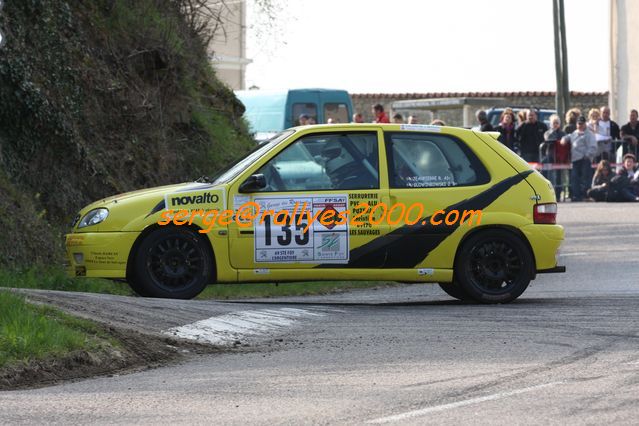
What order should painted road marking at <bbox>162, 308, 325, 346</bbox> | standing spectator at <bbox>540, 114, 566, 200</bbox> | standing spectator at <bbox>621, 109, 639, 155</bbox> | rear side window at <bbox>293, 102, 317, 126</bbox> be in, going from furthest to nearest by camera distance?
1. rear side window at <bbox>293, 102, 317, 126</bbox>
2. standing spectator at <bbox>540, 114, 566, 200</bbox>
3. standing spectator at <bbox>621, 109, 639, 155</bbox>
4. painted road marking at <bbox>162, 308, 325, 346</bbox>

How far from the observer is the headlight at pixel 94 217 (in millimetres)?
13273

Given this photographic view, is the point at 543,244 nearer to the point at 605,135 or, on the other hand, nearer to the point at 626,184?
the point at 626,184

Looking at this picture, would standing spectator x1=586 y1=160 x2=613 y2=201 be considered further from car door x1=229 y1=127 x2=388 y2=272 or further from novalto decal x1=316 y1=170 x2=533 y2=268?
car door x1=229 y1=127 x2=388 y2=272

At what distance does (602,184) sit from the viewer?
1216 inches

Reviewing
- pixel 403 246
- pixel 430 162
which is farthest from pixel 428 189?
pixel 403 246

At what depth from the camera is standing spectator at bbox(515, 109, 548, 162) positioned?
3147 cm

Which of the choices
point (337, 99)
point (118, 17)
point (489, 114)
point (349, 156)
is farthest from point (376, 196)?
point (489, 114)

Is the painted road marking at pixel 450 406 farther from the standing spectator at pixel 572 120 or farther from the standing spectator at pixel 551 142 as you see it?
the standing spectator at pixel 572 120

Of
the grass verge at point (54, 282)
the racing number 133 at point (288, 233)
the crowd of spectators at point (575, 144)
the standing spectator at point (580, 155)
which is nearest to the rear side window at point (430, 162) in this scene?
the racing number 133 at point (288, 233)

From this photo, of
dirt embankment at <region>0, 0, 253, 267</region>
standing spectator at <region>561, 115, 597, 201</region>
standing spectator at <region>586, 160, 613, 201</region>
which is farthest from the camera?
standing spectator at <region>561, 115, 597, 201</region>

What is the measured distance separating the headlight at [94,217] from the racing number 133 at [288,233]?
1.45 meters

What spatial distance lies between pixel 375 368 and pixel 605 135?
2352cm

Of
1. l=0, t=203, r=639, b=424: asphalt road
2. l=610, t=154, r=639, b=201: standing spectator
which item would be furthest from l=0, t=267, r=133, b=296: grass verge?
l=610, t=154, r=639, b=201: standing spectator

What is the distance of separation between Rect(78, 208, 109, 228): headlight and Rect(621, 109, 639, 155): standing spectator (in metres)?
19.9
